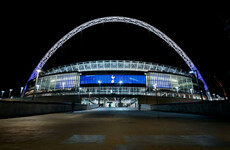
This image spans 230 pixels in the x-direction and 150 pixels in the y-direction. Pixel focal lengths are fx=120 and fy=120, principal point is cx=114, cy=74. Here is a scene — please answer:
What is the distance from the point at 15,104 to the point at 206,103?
20.0 metres

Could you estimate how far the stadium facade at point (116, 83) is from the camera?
56.2 meters

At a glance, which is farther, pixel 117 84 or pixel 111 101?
pixel 111 101

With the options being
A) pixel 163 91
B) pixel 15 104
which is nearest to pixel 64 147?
pixel 15 104

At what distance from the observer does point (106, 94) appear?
5141 centimetres

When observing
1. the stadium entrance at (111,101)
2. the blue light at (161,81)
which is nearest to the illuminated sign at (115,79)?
the blue light at (161,81)

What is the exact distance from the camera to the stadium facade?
56156 mm

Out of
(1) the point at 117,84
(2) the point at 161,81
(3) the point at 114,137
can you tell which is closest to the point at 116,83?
(1) the point at 117,84

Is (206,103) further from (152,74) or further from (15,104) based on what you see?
(152,74)

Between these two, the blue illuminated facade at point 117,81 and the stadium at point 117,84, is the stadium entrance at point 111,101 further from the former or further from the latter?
the blue illuminated facade at point 117,81

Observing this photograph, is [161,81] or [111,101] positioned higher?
[161,81]

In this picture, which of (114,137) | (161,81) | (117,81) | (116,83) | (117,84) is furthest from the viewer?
(161,81)

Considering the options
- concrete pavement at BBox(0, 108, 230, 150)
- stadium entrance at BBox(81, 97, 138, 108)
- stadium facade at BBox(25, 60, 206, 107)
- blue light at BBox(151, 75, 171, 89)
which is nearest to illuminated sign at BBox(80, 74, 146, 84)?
stadium facade at BBox(25, 60, 206, 107)

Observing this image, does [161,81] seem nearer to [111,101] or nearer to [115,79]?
[115,79]

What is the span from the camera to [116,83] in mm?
57219
